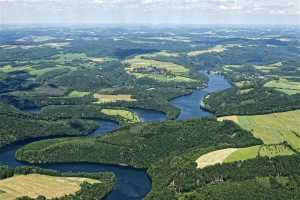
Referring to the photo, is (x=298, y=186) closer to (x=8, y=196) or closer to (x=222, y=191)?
(x=222, y=191)

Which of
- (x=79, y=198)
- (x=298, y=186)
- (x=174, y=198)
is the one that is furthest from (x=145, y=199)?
(x=298, y=186)

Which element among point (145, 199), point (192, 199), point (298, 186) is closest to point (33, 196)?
point (145, 199)

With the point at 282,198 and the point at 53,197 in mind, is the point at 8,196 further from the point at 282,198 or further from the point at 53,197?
the point at 282,198

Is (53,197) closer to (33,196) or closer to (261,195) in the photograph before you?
(33,196)

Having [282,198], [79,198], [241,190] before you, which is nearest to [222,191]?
[241,190]

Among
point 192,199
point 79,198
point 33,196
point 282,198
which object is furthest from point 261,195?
point 33,196
